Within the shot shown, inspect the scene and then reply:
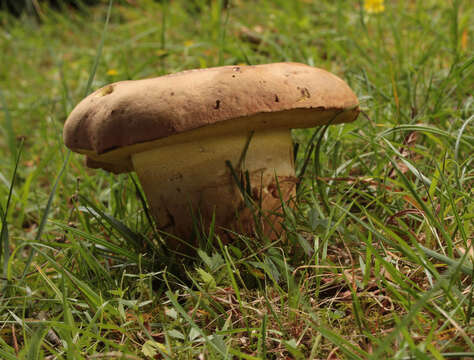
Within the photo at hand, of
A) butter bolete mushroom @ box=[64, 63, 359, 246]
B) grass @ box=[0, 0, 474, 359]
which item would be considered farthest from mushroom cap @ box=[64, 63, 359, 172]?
grass @ box=[0, 0, 474, 359]

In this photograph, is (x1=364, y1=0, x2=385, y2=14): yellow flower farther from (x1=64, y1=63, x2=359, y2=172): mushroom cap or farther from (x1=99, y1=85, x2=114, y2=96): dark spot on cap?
(x1=99, y1=85, x2=114, y2=96): dark spot on cap

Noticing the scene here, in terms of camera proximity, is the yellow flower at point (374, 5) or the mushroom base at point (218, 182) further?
the yellow flower at point (374, 5)

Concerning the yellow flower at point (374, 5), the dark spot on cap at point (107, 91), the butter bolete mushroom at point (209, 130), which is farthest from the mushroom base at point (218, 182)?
the yellow flower at point (374, 5)

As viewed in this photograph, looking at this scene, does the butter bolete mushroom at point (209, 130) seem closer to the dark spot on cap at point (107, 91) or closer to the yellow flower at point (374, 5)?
the dark spot on cap at point (107, 91)

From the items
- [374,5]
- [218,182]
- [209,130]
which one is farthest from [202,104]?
[374,5]

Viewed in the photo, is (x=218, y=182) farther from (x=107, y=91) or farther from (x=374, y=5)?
(x=374, y=5)

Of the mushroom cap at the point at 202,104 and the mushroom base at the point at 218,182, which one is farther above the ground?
the mushroom cap at the point at 202,104

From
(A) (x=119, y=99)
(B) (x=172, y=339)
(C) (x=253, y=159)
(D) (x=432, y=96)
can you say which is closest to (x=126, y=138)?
(A) (x=119, y=99)

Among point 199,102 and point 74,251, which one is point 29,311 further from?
point 199,102
